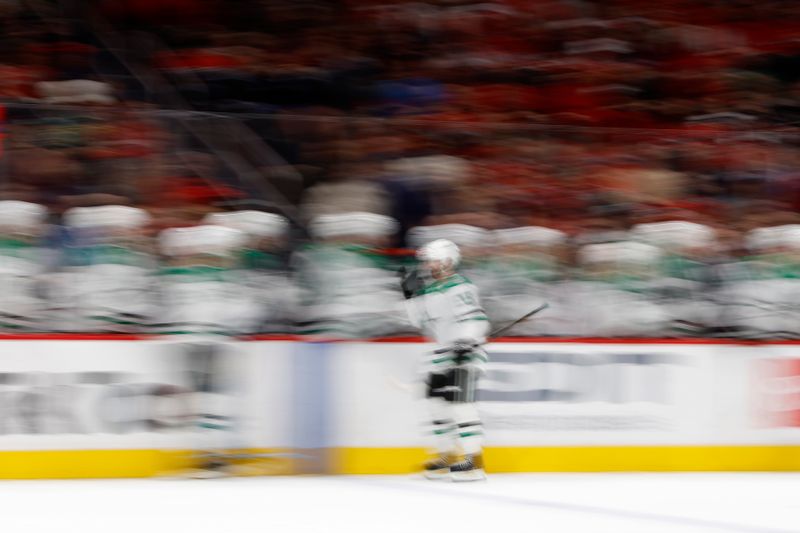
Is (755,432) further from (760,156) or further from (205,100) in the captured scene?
(205,100)

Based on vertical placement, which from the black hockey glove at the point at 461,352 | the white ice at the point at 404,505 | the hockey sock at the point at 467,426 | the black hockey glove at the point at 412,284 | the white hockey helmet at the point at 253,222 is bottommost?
the white ice at the point at 404,505

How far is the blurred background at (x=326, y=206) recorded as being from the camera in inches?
250

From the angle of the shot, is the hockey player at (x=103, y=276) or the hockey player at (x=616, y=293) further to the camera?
the hockey player at (x=616, y=293)

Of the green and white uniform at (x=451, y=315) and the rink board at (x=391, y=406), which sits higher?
the green and white uniform at (x=451, y=315)

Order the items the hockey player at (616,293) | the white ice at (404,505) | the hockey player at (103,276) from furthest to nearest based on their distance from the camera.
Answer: the hockey player at (616,293) → the hockey player at (103,276) → the white ice at (404,505)

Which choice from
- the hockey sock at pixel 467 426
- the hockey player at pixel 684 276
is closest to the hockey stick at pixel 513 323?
the hockey sock at pixel 467 426

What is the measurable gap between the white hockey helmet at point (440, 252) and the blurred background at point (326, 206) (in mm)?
401

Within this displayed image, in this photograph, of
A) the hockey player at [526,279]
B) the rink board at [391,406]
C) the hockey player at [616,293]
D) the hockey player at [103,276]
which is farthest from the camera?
the hockey player at [616,293]

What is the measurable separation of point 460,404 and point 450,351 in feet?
0.99

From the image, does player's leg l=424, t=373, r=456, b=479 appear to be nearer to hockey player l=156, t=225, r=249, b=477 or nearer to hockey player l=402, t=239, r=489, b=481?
hockey player l=402, t=239, r=489, b=481

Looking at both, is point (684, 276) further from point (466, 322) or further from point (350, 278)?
point (350, 278)

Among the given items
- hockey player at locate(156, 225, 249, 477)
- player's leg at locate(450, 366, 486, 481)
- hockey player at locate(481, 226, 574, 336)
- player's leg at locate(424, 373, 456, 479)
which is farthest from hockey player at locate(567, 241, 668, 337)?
hockey player at locate(156, 225, 249, 477)

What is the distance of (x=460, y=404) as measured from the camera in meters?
6.21

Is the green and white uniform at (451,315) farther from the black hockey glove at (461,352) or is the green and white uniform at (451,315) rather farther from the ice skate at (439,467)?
the ice skate at (439,467)
